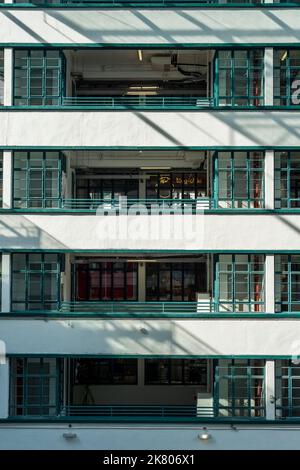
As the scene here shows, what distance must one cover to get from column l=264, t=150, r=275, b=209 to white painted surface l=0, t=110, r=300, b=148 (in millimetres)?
395

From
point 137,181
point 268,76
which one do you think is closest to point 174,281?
point 137,181

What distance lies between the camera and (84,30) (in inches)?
850

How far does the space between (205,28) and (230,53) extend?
114 centimetres

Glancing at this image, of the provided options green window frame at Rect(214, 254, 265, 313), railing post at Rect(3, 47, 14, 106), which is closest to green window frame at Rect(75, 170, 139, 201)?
railing post at Rect(3, 47, 14, 106)

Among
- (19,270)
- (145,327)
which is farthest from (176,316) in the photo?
(19,270)

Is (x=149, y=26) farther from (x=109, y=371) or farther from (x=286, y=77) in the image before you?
(x=109, y=371)

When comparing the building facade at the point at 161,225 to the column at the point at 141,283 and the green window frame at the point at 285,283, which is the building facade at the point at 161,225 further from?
the column at the point at 141,283

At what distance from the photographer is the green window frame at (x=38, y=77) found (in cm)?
2181

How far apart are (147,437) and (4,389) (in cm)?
471

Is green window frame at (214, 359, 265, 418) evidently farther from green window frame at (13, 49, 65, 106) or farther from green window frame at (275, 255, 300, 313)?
green window frame at (13, 49, 65, 106)

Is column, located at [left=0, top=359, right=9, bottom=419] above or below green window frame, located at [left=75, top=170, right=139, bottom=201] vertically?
below

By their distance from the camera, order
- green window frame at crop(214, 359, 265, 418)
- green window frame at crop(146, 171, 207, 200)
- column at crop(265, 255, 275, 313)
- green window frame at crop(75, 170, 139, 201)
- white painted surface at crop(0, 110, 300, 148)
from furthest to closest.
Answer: green window frame at crop(146, 171, 207, 200) → green window frame at crop(75, 170, 139, 201) → white painted surface at crop(0, 110, 300, 148) → column at crop(265, 255, 275, 313) → green window frame at crop(214, 359, 265, 418)

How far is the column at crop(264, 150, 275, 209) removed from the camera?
21.3 m

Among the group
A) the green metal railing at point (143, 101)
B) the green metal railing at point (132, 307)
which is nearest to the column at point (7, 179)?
the green metal railing at point (143, 101)
